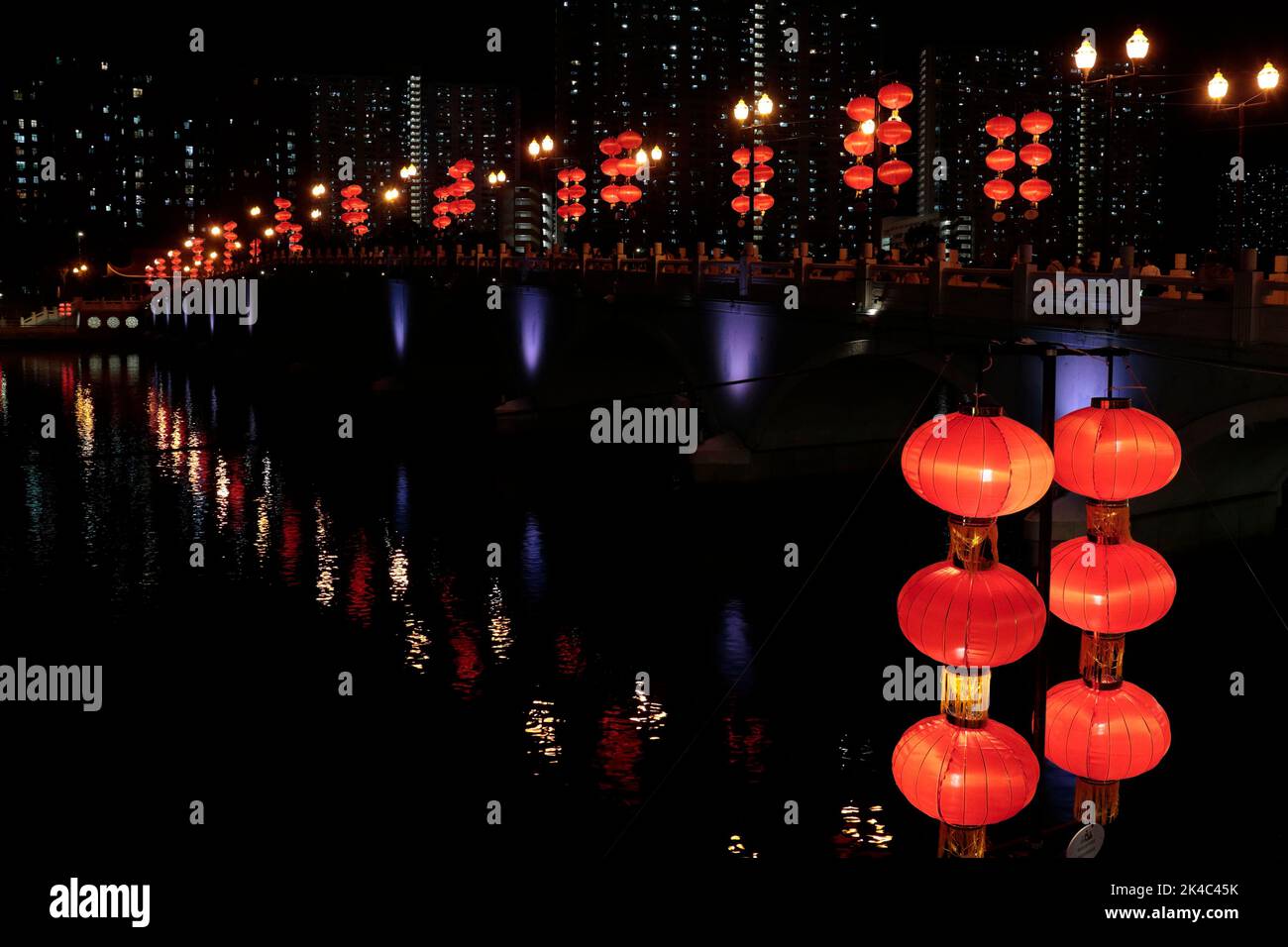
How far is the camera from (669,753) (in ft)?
51.0

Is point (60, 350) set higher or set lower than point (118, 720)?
higher

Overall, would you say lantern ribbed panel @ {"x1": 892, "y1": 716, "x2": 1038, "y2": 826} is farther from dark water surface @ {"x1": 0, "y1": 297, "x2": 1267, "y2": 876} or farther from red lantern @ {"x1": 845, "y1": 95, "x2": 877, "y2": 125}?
red lantern @ {"x1": 845, "y1": 95, "x2": 877, "y2": 125}

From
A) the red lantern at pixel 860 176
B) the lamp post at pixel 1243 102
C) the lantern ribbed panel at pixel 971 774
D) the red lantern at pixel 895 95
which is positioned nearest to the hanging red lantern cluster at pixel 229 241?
the red lantern at pixel 860 176

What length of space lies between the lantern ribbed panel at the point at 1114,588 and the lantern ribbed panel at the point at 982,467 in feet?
3.47

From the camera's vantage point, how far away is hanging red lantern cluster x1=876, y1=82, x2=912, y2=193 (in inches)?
880

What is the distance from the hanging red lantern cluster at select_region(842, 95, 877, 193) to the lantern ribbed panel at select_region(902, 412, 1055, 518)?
603 inches

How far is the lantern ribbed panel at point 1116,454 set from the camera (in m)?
9.83

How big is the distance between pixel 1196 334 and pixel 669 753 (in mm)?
9302

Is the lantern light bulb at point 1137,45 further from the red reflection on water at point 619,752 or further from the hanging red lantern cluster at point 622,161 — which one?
the hanging red lantern cluster at point 622,161

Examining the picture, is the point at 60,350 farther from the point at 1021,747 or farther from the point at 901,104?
the point at 1021,747

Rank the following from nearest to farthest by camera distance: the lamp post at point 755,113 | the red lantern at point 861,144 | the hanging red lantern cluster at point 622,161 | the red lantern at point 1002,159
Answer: the red lantern at point 1002,159 → the red lantern at point 861,144 → the lamp post at point 755,113 → the hanging red lantern cluster at point 622,161

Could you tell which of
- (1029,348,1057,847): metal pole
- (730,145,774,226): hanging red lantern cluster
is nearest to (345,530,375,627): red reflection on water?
(730,145,774,226): hanging red lantern cluster

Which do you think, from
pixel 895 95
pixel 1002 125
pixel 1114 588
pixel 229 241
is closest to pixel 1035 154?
pixel 1002 125
